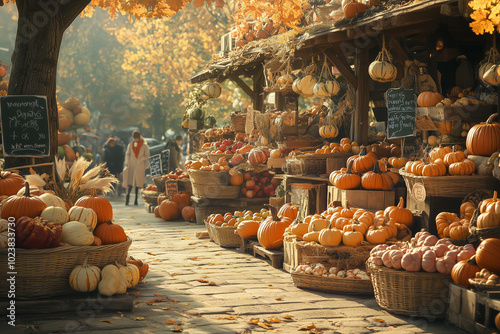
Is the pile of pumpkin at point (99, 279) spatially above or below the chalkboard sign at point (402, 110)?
below

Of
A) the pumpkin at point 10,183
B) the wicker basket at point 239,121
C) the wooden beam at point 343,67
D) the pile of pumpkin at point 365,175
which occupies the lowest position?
the pumpkin at point 10,183

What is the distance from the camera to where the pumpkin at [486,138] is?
21.7ft

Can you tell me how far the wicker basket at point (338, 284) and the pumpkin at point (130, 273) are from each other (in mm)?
1810

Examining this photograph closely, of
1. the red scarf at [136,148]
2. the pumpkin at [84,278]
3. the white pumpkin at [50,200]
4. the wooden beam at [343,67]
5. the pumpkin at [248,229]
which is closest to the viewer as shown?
the pumpkin at [84,278]

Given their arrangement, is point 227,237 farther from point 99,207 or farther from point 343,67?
point 99,207

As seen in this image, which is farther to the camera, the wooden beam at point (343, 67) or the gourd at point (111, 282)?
the wooden beam at point (343, 67)

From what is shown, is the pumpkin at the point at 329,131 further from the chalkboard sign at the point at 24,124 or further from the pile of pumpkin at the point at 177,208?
the chalkboard sign at the point at 24,124

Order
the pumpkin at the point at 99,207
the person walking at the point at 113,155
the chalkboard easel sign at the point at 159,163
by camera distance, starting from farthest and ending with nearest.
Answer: the person walking at the point at 113,155 < the chalkboard easel sign at the point at 159,163 < the pumpkin at the point at 99,207

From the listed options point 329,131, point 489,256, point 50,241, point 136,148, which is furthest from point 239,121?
point 489,256

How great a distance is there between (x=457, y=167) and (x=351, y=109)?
4096 mm

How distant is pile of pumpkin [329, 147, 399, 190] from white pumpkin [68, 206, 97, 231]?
134 inches

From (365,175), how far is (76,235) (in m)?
3.86

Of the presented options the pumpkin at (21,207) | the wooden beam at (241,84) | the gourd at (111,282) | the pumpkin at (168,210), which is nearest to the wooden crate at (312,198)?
the gourd at (111,282)

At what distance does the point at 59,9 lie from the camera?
722cm
